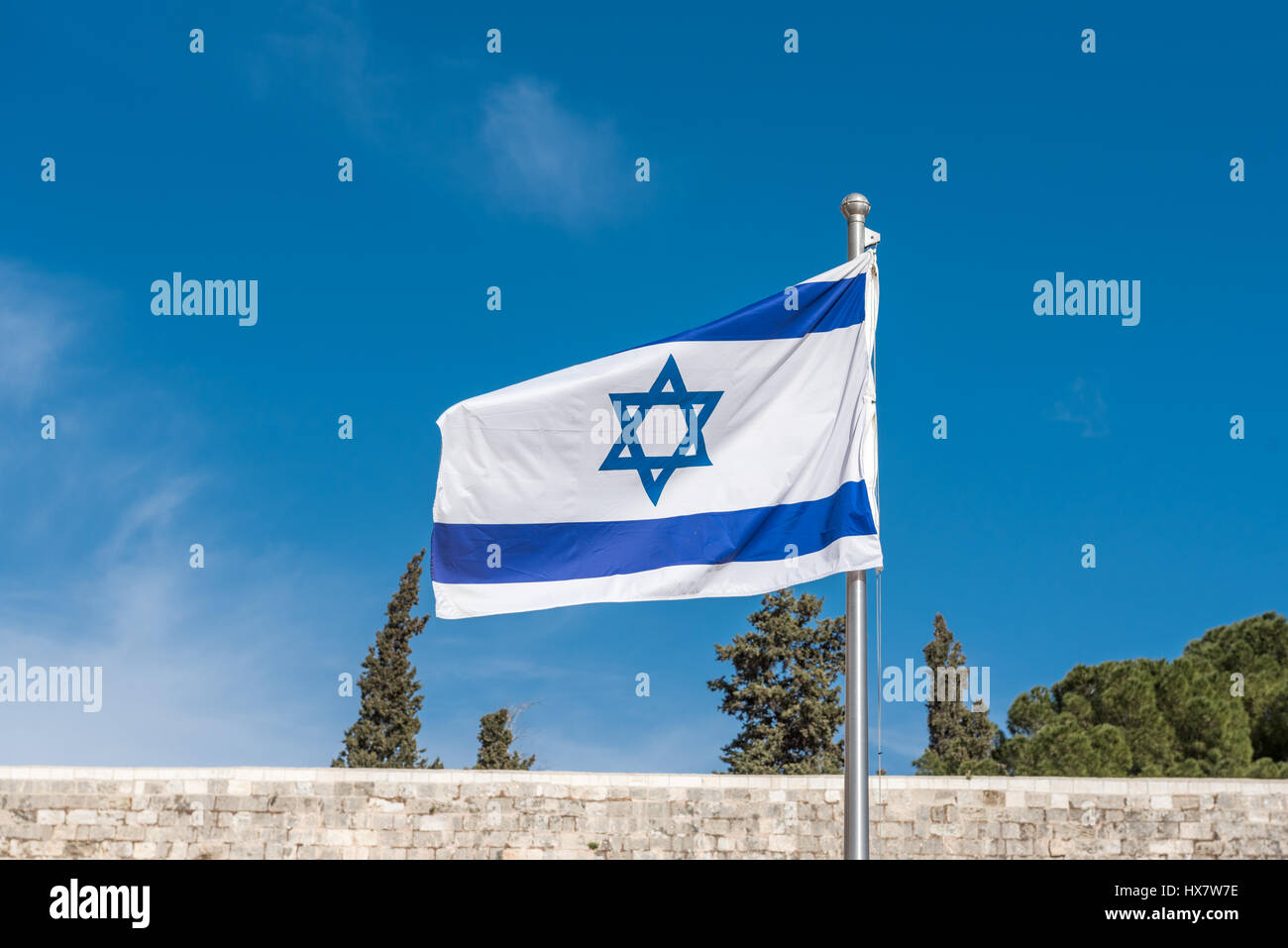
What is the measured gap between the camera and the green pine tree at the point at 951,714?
137 ft

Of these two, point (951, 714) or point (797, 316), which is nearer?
point (797, 316)

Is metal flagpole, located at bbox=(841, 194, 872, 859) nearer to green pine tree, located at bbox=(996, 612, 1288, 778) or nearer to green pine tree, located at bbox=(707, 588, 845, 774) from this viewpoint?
green pine tree, located at bbox=(996, 612, 1288, 778)

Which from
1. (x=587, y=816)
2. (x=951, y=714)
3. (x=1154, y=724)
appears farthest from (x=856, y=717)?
(x=951, y=714)

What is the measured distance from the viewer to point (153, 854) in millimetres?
13367

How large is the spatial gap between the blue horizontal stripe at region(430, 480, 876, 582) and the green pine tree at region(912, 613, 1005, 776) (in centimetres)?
3513

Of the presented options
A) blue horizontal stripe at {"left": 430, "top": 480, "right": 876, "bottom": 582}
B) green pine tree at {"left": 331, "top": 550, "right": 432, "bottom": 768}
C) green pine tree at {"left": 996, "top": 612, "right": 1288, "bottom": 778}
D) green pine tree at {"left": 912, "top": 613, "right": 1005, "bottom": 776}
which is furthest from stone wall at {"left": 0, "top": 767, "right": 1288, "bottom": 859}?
green pine tree at {"left": 912, "top": 613, "right": 1005, "bottom": 776}

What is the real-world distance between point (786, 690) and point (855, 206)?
99.9ft

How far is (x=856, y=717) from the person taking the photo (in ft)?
18.0

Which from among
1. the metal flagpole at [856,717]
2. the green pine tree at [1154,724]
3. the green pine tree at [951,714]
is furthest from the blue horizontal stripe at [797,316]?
the green pine tree at [951,714]

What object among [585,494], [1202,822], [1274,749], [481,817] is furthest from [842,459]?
[1274,749]

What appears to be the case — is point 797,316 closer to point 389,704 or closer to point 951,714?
point 389,704

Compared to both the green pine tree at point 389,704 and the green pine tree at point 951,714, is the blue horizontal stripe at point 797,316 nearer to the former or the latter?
the green pine tree at point 389,704
